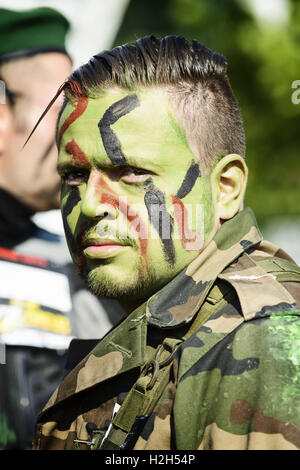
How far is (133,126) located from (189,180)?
25 cm

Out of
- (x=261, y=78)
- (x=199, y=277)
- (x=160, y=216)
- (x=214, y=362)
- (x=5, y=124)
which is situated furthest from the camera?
(x=261, y=78)

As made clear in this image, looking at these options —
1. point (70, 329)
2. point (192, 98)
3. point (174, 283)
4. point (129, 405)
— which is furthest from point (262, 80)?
point (129, 405)

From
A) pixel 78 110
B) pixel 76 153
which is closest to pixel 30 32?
pixel 78 110

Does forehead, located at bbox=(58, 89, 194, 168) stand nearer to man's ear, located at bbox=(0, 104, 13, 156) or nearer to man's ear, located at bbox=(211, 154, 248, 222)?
man's ear, located at bbox=(211, 154, 248, 222)

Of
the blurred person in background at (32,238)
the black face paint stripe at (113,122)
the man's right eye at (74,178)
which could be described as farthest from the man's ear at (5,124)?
the black face paint stripe at (113,122)

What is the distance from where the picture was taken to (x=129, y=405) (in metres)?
1.80

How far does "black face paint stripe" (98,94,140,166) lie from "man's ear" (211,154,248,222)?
34cm

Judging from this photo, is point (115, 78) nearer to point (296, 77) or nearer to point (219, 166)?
point (219, 166)

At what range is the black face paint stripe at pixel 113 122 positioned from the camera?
2.05 meters

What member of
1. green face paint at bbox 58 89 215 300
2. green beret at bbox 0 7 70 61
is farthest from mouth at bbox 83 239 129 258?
green beret at bbox 0 7 70 61

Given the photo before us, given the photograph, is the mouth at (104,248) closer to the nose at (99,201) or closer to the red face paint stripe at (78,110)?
the nose at (99,201)

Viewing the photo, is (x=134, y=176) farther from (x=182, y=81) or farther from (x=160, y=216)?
(x=182, y=81)

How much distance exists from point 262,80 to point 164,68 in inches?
125

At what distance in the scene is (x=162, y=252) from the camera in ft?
6.66
